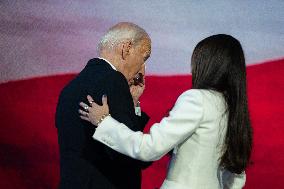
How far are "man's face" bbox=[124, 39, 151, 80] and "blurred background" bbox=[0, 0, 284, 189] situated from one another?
3.28 feet

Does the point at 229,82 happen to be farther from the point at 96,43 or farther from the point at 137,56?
the point at 96,43

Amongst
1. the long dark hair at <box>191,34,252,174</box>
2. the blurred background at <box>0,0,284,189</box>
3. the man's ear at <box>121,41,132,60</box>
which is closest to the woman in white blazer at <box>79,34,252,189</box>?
the long dark hair at <box>191,34,252,174</box>

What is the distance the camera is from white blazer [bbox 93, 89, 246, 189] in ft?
4.42

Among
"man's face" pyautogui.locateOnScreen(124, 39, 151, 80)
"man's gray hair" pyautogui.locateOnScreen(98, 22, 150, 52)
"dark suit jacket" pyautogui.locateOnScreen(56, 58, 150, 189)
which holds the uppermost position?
"man's gray hair" pyautogui.locateOnScreen(98, 22, 150, 52)

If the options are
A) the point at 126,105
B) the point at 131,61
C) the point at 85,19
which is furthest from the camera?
the point at 85,19

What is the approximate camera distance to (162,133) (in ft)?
4.44

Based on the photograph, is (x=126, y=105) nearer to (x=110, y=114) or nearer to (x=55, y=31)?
(x=110, y=114)

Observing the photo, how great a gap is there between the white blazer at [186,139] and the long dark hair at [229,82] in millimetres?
22

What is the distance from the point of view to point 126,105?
1415 mm

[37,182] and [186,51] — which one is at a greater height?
[186,51]

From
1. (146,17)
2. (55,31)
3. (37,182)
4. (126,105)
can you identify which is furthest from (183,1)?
(126,105)

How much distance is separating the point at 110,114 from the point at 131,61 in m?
0.28

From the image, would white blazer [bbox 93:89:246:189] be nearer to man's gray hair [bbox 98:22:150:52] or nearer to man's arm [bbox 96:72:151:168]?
man's arm [bbox 96:72:151:168]

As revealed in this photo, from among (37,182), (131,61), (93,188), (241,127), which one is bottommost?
(37,182)
